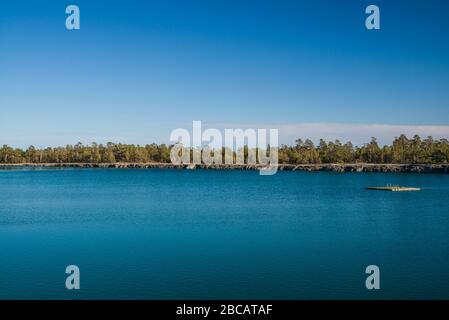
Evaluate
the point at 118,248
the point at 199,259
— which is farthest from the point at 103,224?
the point at 199,259

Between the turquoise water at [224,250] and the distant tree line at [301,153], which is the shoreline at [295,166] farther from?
the turquoise water at [224,250]

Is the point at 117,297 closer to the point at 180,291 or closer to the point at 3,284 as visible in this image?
the point at 180,291

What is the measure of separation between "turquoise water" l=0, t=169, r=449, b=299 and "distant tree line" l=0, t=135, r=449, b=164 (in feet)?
313

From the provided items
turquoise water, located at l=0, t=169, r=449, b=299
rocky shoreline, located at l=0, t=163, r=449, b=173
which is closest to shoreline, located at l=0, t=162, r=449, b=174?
rocky shoreline, located at l=0, t=163, r=449, b=173

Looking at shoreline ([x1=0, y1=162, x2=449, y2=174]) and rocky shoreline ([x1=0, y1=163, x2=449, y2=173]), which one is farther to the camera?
shoreline ([x1=0, y1=162, x2=449, y2=174])

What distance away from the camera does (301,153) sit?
154 metres

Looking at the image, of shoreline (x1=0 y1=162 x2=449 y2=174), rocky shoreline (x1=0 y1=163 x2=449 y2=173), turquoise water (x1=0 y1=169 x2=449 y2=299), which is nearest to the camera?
turquoise water (x1=0 y1=169 x2=449 y2=299)

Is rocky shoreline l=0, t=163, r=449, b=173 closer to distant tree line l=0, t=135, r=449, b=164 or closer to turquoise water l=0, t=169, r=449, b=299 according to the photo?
distant tree line l=0, t=135, r=449, b=164

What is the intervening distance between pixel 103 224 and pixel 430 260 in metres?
21.2

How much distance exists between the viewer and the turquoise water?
62.0ft

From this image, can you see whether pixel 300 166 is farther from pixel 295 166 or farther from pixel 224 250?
pixel 224 250

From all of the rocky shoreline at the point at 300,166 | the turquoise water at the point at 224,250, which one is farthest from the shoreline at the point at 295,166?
the turquoise water at the point at 224,250

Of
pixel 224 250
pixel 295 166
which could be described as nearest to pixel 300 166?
pixel 295 166

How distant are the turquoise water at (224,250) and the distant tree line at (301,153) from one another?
95.4m
